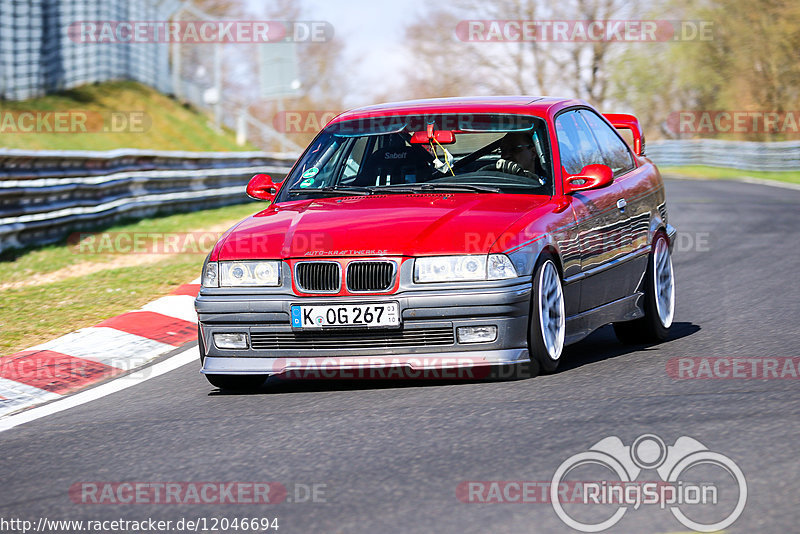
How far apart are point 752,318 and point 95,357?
173 inches

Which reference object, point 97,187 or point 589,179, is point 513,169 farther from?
point 97,187

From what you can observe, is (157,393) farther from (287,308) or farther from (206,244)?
(206,244)

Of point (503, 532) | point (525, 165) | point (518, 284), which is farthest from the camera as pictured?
point (525, 165)

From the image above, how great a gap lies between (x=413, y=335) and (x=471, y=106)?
1960 mm

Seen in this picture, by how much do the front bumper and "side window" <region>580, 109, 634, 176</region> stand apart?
2.17 m

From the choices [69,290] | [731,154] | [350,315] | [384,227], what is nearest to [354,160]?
[384,227]

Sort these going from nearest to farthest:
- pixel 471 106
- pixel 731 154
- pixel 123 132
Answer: pixel 471 106 → pixel 123 132 → pixel 731 154

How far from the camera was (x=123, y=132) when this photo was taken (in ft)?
114

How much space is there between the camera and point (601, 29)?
5825 centimetres

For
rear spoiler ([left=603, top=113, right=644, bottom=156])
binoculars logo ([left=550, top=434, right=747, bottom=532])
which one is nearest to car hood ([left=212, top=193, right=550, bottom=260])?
binoculars logo ([left=550, top=434, right=747, bottom=532])

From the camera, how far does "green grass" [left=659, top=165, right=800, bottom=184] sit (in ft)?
112

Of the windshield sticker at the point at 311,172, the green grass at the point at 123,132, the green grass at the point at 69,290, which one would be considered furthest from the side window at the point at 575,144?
the green grass at the point at 123,132

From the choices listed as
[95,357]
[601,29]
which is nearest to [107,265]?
[95,357]

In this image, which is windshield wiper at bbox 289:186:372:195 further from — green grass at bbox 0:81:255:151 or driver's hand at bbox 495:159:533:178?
green grass at bbox 0:81:255:151
